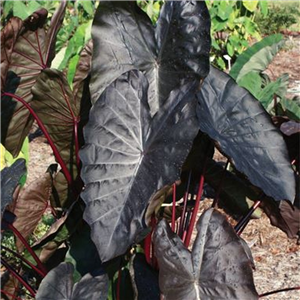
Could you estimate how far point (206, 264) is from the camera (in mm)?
1492

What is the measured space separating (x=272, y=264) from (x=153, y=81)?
1156 millimetres

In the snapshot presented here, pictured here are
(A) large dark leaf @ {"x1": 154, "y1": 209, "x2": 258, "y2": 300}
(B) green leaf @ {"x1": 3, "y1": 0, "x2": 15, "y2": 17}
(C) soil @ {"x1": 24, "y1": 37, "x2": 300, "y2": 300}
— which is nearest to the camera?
(A) large dark leaf @ {"x1": 154, "y1": 209, "x2": 258, "y2": 300}

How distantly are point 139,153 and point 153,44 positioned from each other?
0.32 metres

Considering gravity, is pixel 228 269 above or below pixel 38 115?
below

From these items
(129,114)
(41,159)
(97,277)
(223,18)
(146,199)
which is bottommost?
(41,159)

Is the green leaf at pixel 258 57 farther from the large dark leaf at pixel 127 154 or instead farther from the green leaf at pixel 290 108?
the large dark leaf at pixel 127 154

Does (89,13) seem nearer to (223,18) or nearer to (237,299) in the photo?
(223,18)

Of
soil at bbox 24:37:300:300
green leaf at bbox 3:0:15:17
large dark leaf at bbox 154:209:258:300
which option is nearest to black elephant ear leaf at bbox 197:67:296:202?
large dark leaf at bbox 154:209:258:300

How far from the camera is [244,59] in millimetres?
3615

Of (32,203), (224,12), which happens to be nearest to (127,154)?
(32,203)

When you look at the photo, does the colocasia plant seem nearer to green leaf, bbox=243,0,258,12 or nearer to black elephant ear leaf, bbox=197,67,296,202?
black elephant ear leaf, bbox=197,67,296,202

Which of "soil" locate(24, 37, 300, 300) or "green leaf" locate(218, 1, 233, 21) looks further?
"green leaf" locate(218, 1, 233, 21)

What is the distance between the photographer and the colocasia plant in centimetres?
148

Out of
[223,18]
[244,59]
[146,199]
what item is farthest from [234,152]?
[223,18]
